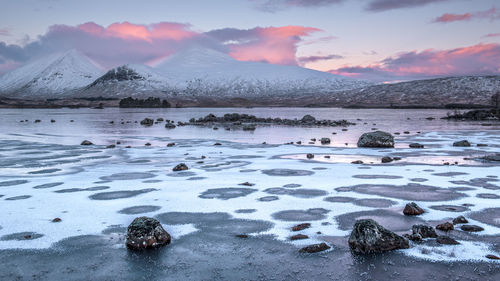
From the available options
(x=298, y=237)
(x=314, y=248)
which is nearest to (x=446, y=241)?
(x=314, y=248)

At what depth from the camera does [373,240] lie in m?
7.47

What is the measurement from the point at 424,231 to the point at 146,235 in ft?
17.1

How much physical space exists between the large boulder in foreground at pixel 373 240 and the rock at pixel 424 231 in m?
0.61

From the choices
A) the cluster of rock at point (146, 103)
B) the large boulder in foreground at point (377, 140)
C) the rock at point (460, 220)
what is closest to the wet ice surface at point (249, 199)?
the rock at point (460, 220)

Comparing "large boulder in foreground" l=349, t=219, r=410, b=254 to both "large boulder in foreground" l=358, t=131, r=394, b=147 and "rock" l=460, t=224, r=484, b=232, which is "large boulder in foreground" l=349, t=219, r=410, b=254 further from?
"large boulder in foreground" l=358, t=131, r=394, b=147

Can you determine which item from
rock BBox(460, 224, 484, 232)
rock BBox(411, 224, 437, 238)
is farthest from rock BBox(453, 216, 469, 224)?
rock BBox(411, 224, 437, 238)

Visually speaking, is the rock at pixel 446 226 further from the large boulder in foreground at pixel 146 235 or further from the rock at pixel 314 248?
the large boulder in foreground at pixel 146 235

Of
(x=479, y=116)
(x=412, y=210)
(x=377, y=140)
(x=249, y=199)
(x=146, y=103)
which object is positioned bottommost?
(x=249, y=199)

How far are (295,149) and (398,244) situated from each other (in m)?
16.7

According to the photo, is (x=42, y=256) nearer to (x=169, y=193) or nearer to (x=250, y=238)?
(x=250, y=238)

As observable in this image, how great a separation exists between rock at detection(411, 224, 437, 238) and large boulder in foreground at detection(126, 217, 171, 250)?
4719 millimetres

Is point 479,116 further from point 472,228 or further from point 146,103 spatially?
point 146,103

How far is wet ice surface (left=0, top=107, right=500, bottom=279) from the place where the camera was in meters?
8.32

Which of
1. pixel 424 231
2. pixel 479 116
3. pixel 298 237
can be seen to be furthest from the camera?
pixel 479 116
